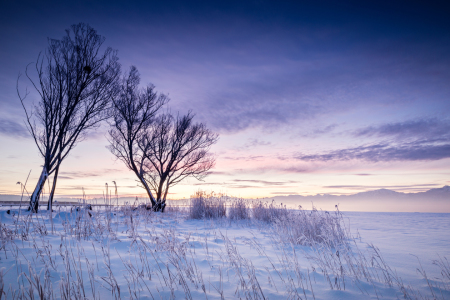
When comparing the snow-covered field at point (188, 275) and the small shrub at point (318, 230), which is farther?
the small shrub at point (318, 230)

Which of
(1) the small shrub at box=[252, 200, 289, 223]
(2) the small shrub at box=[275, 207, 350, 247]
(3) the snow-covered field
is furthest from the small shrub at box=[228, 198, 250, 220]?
A: (3) the snow-covered field

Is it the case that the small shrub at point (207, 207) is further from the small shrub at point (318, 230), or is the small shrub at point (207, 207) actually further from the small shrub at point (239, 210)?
the small shrub at point (318, 230)

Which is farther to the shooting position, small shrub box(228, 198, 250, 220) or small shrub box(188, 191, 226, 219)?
small shrub box(188, 191, 226, 219)

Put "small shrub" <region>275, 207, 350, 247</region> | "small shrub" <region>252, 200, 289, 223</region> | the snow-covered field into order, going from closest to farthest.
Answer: the snow-covered field
"small shrub" <region>275, 207, 350, 247</region>
"small shrub" <region>252, 200, 289, 223</region>

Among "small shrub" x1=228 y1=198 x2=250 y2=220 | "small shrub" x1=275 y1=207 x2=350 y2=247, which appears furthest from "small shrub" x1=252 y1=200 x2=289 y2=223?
"small shrub" x1=275 y1=207 x2=350 y2=247

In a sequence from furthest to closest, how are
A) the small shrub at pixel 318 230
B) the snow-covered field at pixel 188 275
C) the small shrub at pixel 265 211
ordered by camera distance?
the small shrub at pixel 265 211 → the small shrub at pixel 318 230 → the snow-covered field at pixel 188 275

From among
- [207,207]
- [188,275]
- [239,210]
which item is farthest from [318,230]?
[207,207]

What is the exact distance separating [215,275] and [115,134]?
46.8 feet

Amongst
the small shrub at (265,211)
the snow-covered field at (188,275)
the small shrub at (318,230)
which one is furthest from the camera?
the small shrub at (265,211)

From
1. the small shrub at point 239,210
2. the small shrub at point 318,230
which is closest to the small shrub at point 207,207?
the small shrub at point 239,210

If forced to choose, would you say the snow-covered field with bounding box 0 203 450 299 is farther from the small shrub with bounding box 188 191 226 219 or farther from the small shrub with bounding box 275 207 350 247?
the small shrub with bounding box 188 191 226 219

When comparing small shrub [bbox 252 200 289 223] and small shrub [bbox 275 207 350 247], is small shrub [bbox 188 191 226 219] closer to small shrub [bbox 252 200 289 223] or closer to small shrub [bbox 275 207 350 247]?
small shrub [bbox 252 200 289 223]

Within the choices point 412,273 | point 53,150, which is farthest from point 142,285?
point 53,150

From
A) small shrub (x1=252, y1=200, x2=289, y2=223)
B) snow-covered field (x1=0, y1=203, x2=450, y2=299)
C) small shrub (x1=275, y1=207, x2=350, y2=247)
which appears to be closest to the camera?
snow-covered field (x1=0, y1=203, x2=450, y2=299)
